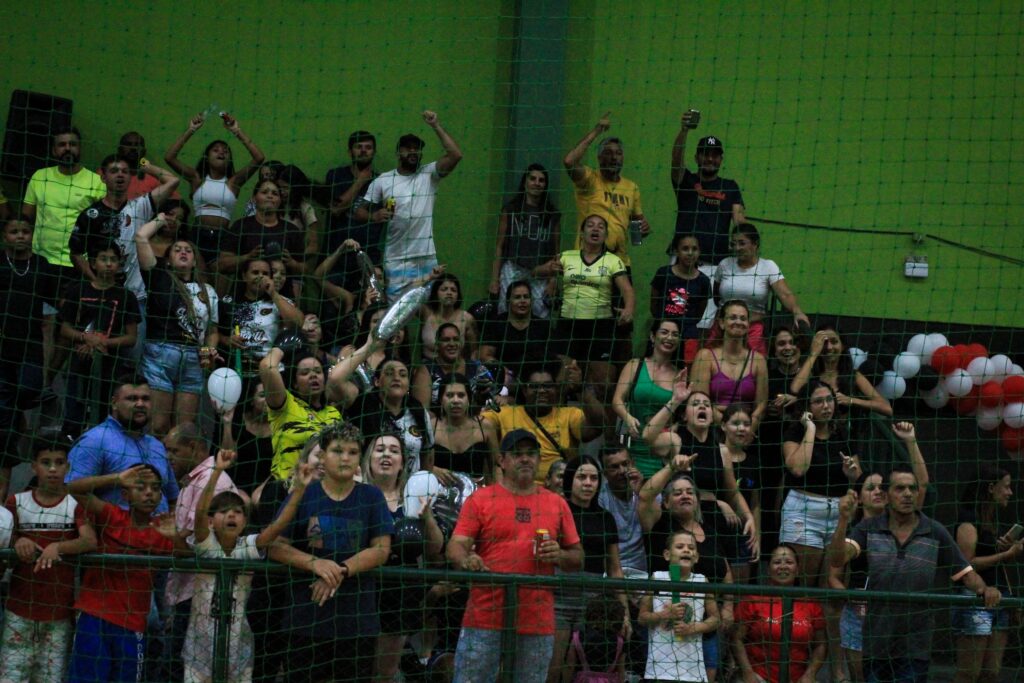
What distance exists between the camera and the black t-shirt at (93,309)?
8883mm

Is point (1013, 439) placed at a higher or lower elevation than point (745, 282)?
lower

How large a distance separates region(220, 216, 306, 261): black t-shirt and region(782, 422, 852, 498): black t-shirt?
3.52 meters

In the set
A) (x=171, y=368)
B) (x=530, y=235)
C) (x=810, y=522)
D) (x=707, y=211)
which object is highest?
(x=707, y=211)

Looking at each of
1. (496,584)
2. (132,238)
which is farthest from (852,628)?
(132,238)

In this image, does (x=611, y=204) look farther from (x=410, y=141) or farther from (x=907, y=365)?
(x=907, y=365)

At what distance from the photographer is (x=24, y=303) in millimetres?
8977

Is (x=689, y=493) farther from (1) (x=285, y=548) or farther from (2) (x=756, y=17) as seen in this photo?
(2) (x=756, y=17)

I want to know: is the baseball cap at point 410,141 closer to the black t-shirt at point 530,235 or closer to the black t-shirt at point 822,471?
the black t-shirt at point 530,235

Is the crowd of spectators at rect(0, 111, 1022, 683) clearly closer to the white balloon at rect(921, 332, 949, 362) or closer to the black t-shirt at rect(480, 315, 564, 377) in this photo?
the black t-shirt at rect(480, 315, 564, 377)

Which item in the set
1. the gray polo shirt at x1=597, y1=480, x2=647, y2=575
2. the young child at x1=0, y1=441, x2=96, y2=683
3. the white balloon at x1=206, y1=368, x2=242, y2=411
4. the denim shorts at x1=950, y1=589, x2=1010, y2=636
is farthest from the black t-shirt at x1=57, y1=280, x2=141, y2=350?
the denim shorts at x1=950, y1=589, x2=1010, y2=636

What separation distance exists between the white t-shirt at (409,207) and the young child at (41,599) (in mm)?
3347

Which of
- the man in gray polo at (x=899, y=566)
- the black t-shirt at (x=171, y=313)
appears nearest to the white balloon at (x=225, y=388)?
the black t-shirt at (x=171, y=313)

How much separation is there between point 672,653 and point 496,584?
3.47ft

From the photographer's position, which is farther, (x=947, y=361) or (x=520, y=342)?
(x=947, y=361)
